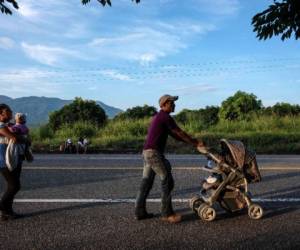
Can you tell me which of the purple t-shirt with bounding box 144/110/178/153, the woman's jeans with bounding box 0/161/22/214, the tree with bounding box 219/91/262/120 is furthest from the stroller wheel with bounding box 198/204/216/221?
the tree with bounding box 219/91/262/120

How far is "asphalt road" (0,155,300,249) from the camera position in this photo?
6656mm

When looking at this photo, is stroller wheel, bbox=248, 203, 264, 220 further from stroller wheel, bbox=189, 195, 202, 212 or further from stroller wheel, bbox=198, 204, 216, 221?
stroller wheel, bbox=189, 195, 202, 212

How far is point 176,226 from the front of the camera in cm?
746

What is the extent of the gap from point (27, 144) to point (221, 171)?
3.09 metres

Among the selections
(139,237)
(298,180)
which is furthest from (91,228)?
(298,180)

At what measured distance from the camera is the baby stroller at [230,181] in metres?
7.77

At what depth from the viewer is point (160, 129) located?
7641mm

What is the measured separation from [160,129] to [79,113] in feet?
94.7

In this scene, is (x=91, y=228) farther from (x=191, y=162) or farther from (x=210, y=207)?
(x=191, y=162)

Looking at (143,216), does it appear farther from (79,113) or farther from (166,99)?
(79,113)

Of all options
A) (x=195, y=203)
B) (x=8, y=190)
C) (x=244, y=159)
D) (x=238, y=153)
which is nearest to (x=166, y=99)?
(x=238, y=153)

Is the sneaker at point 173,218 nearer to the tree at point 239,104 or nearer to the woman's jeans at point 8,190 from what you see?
the woman's jeans at point 8,190

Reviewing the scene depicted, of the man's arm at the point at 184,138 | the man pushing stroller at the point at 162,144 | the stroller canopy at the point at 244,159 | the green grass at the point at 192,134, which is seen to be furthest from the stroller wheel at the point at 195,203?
the green grass at the point at 192,134

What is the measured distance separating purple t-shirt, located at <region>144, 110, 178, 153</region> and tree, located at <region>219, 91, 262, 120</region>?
1500 inches
